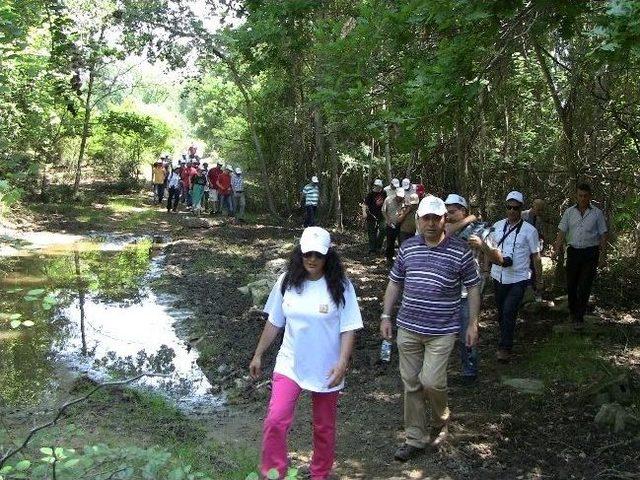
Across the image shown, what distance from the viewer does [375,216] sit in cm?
1505

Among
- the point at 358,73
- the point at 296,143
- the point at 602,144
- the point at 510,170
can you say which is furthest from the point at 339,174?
the point at 358,73

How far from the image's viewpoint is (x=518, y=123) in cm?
1490

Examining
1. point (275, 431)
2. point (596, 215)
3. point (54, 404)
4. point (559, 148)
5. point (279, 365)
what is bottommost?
point (54, 404)

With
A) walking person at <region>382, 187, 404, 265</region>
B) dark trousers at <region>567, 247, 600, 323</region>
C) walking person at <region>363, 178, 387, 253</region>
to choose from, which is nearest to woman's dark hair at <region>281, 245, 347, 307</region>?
dark trousers at <region>567, 247, 600, 323</region>

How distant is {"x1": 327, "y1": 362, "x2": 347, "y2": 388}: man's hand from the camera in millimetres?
4117

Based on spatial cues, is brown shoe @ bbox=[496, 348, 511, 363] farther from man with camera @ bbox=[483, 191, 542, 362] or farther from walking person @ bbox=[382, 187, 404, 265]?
walking person @ bbox=[382, 187, 404, 265]

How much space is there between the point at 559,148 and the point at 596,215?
14.1 ft

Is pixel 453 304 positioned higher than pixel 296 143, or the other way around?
pixel 296 143

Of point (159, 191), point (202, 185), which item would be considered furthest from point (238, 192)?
point (159, 191)

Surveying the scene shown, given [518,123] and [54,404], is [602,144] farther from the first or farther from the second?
[54,404]

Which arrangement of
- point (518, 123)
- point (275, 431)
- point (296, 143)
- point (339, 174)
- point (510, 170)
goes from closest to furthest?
point (275, 431), point (510, 170), point (518, 123), point (339, 174), point (296, 143)

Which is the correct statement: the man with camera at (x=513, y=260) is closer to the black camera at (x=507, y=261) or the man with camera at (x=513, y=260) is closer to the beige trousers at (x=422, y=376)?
the black camera at (x=507, y=261)

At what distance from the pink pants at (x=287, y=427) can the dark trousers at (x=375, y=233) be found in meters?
11.0

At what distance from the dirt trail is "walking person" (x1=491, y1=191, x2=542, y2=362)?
65 cm
